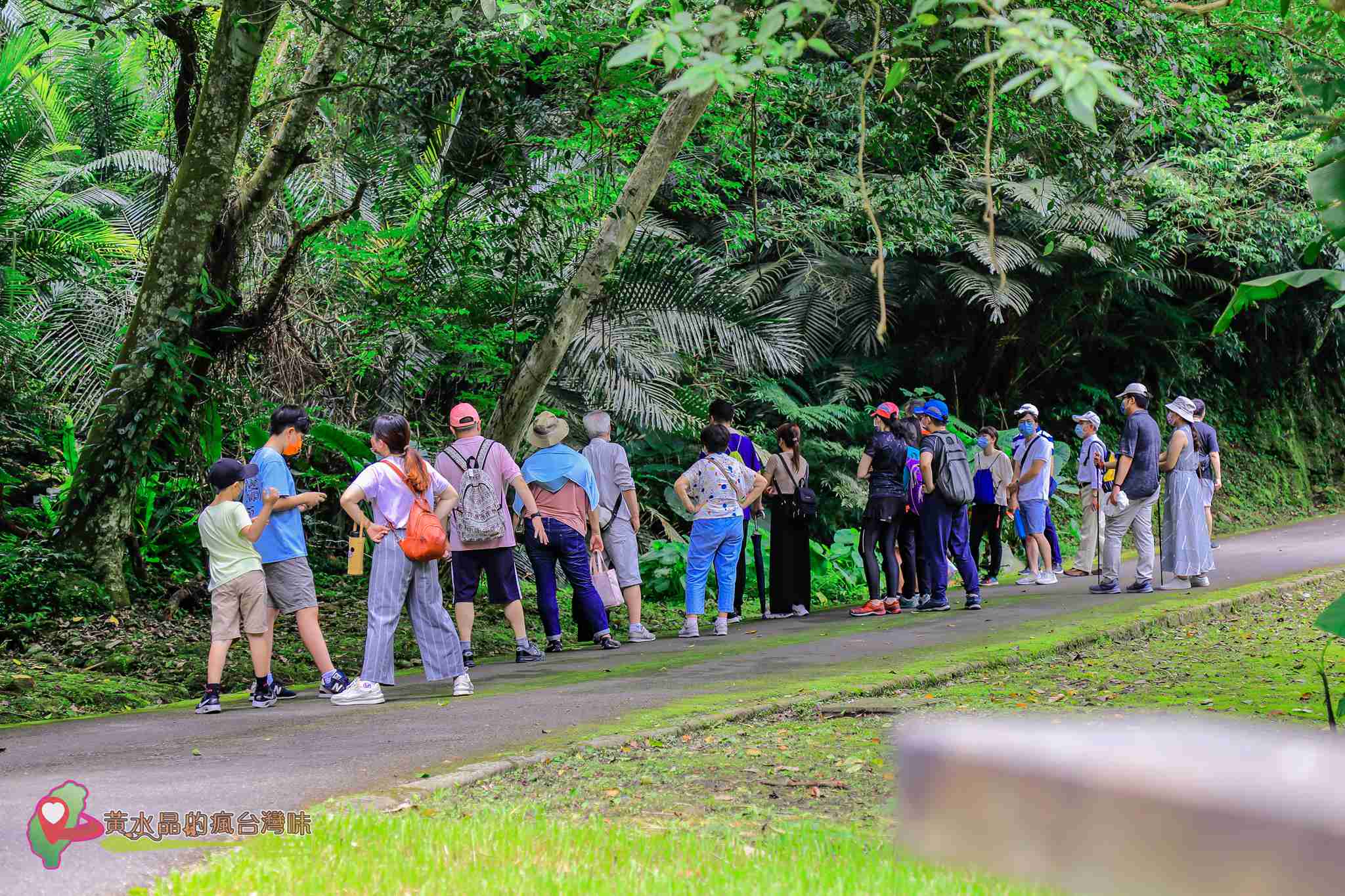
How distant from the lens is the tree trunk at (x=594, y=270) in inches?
408

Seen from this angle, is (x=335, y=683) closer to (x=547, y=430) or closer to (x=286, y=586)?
(x=286, y=586)

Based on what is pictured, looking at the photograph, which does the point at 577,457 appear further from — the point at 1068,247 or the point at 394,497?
the point at 1068,247

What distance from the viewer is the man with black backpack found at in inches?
465

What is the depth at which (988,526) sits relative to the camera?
1472cm

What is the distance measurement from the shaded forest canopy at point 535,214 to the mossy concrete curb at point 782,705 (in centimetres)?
305

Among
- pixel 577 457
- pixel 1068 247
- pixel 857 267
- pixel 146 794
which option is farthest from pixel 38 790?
pixel 1068 247

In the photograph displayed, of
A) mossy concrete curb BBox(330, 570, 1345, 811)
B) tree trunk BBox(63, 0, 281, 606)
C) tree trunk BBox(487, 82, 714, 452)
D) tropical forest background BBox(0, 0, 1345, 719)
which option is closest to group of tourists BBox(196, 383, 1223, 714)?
tree trunk BBox(487, 82, 714, 452)

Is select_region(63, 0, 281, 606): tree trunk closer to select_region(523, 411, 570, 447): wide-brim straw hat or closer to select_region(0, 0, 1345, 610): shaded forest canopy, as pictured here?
select_region(0, 0, 1345, 610): shaded forest canopy

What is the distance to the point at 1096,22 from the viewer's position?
1007 cm

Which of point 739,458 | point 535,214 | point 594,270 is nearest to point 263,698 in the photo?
point 594,270

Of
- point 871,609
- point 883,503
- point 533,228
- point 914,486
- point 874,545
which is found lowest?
point 871,609

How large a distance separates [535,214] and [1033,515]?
658 cm

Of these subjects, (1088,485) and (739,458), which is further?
(1088,485)

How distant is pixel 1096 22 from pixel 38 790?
9.19 meters
